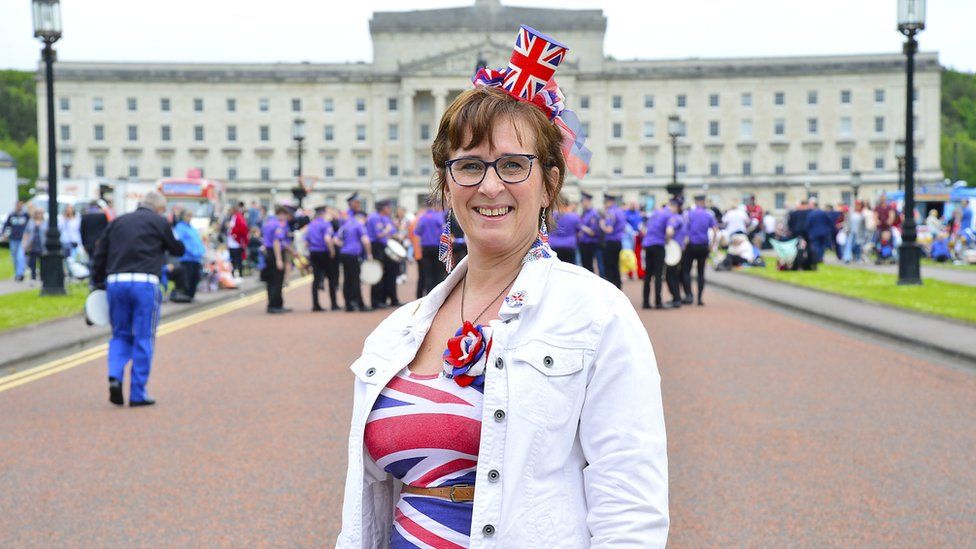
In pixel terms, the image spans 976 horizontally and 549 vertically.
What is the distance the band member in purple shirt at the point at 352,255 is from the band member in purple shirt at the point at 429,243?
104cm

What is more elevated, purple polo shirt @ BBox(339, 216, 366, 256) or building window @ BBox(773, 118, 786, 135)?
building window @ BBox(773, 118, 786, 135)

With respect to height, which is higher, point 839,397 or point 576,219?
point 576,219

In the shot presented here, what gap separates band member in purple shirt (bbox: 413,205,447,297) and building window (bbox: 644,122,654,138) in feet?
329

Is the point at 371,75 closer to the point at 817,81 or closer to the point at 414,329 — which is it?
the point at 817,81

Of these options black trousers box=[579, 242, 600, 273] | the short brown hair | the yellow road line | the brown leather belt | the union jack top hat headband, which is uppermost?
the union jack top hat headband

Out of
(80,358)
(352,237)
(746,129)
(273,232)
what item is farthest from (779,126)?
(80,358)

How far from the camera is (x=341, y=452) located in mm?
8320

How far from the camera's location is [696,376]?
11992 mm

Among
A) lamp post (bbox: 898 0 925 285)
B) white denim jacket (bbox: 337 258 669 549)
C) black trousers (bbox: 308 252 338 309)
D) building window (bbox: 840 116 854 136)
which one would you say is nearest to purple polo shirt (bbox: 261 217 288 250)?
black trousers (bbox: 308 252 338 309)

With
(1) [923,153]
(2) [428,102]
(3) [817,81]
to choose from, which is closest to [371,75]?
(2) [428,102]

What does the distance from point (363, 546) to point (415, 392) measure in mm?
404

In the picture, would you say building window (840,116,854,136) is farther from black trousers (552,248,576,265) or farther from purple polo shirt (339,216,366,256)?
purple polo shirt (339,216,366,256)

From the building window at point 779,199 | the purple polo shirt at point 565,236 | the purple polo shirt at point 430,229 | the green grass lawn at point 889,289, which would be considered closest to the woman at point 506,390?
the green grass lawn at point 889,289

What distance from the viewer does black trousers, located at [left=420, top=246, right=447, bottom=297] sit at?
2238 centimetres
